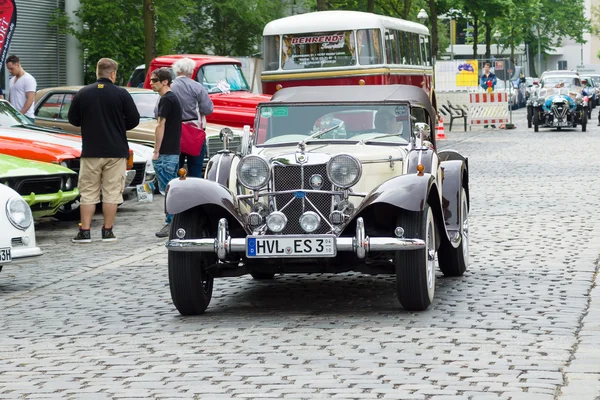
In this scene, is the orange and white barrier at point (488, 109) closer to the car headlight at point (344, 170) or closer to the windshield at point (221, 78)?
the windshield at point (221, 78)

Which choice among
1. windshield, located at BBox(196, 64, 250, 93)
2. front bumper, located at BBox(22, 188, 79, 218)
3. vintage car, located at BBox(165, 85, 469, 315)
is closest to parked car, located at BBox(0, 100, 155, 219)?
front bumper, located at BBox(22, 188, 79, 218)

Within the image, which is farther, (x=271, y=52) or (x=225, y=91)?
(x=271, y=52)

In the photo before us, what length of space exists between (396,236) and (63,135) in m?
9.24

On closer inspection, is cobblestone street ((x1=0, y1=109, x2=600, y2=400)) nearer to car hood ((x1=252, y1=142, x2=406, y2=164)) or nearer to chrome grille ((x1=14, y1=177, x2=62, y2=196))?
chrome grille ((x1=14, y1=177, x2=62, y2=196))

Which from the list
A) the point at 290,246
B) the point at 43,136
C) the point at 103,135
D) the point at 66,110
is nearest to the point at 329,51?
the point at 66,110

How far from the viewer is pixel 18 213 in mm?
10281

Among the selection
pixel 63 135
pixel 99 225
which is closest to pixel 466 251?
pixel 99 225

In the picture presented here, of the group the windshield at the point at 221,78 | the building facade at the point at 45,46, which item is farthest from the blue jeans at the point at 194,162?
the building facade at the point at 45,46

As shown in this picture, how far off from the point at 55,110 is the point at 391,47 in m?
9.12

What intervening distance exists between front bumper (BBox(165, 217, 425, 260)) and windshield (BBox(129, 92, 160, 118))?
39.1ft

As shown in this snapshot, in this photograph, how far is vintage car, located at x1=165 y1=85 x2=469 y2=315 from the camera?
8.27 m

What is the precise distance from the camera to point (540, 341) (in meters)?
7.33

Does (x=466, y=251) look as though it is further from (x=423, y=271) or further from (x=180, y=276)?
(x=180, y=276)

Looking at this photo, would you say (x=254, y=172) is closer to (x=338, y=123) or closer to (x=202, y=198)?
(x=202, y=198)
